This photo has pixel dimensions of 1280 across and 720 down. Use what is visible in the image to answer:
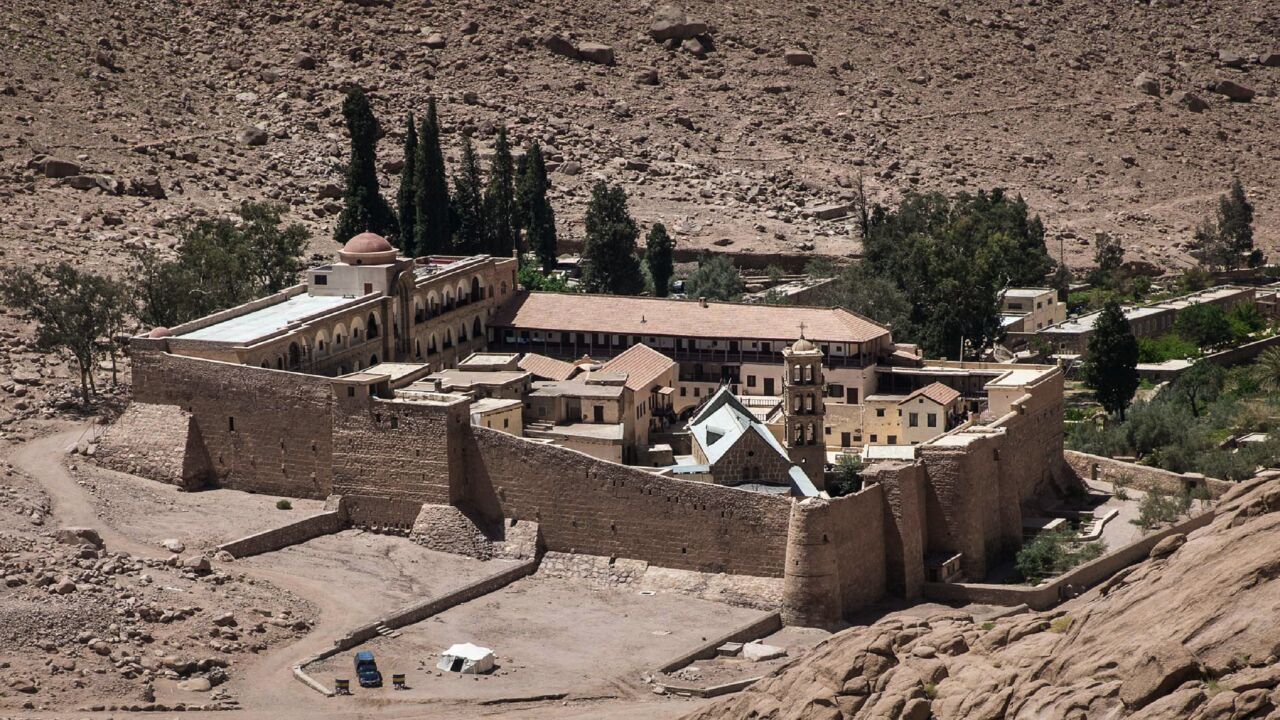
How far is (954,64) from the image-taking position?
6599 inches

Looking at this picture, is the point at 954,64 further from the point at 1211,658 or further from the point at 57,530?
the point at 1211,658

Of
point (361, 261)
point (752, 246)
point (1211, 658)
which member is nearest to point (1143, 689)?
point (1211, 658)

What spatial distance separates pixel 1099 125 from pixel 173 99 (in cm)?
5627

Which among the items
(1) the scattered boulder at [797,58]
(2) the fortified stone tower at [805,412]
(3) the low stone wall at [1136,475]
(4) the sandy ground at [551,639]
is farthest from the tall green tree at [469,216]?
(1) the scattered boulder at [797,58]

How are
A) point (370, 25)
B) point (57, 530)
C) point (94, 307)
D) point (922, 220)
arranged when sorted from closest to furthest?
point (57, 530)
point (94, 307)
point (922, 220)
point (370, 25)

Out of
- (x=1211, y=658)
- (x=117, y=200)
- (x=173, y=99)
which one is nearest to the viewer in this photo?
(x=1211, y=658)

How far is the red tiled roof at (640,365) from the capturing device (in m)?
93.6

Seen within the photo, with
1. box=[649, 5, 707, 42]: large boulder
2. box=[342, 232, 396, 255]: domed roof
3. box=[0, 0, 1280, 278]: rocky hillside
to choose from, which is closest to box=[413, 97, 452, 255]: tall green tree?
box=[0, 0, 1280, 278]: rocky hillside

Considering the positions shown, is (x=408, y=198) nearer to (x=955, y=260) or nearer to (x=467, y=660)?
(x=955, y=260)

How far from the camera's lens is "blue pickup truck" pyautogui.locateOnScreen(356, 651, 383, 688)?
73.7 m

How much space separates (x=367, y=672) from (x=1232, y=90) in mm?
110958

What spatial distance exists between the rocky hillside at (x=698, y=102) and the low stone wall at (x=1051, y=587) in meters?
47.7

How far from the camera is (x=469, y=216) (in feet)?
376

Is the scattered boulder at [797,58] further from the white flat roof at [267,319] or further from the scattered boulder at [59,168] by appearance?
the white flat roof at [267,319]
